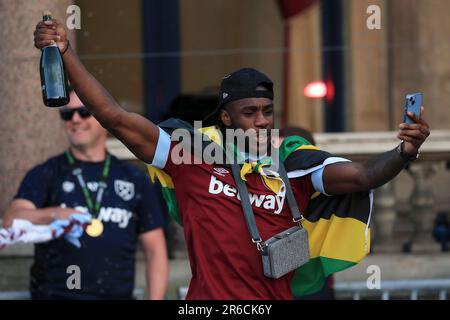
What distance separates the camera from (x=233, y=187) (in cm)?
508

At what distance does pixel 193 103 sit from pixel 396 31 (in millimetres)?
2399

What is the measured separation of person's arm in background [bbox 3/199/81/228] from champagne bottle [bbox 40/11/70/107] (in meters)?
2.05

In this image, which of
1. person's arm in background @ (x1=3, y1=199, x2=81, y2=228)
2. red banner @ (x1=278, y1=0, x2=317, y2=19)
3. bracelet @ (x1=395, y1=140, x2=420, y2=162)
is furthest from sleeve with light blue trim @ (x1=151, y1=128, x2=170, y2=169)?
red banner @ (x1=278, y1=0, x2=317, y2=19)

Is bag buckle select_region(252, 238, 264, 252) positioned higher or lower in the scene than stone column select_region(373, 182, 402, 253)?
higher

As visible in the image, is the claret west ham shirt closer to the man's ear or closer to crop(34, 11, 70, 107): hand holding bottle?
the man's ear

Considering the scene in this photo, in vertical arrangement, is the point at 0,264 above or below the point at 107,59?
below

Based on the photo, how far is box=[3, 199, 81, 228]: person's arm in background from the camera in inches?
261

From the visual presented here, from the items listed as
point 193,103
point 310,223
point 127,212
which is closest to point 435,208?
point 193,103

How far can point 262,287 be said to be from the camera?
5090mm

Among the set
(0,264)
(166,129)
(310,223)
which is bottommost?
(0,264)

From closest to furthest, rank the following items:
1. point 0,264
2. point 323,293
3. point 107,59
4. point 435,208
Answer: point 323,293 → point 0,264 → point 435,208 → point 107,59

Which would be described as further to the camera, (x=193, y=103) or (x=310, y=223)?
(x=193, y=103)

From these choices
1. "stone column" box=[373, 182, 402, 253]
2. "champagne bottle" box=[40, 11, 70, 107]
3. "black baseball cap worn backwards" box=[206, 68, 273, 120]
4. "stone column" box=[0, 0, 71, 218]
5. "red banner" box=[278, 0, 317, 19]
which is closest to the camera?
"champagne bottle" box=[40, 11, 70, 107]

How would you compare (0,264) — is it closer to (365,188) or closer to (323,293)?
(323,293)
